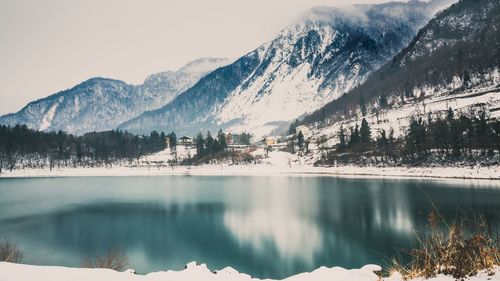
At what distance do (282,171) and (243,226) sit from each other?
89.3 metres

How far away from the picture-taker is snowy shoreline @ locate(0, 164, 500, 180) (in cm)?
7938

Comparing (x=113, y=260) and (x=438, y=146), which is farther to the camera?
(x=438, y=146)

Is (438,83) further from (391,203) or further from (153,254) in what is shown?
(153,254)

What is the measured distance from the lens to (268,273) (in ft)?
76.6

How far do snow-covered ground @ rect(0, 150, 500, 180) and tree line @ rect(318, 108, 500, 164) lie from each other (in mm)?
5310

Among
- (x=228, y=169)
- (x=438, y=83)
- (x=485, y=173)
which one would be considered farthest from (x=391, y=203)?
(x=438, y=83)

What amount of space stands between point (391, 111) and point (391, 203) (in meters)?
137

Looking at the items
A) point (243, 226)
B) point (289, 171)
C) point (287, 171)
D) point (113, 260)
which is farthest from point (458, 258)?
point (287, 171)

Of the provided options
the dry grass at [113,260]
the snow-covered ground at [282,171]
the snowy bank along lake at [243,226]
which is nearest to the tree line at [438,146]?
the snow-covered ground at [282,171]

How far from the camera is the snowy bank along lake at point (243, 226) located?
26.7 metres

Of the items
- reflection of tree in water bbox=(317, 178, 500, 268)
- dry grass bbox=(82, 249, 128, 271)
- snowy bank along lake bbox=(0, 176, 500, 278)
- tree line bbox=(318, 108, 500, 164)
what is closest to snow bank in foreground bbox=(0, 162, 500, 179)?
tree line bbox=(318, 108, 500, 164)

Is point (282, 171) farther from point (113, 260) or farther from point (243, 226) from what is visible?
point (113, 260)

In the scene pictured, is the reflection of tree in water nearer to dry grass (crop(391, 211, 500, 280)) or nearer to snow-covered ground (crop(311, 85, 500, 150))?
dry grass (crop(391, 211, 500, 280))

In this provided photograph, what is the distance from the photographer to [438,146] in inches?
3762
